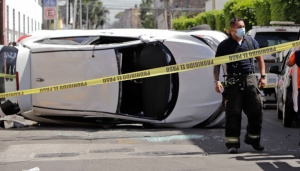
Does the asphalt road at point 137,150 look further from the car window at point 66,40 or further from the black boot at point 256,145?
the car window at point 66,40

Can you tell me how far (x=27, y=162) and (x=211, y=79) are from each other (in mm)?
4667

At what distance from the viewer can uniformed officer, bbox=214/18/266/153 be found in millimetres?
9469

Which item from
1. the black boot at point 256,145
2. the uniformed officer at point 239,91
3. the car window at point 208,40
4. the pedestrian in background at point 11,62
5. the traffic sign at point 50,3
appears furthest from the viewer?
the traffic sign at point 50,3

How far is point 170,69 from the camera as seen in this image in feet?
36.2

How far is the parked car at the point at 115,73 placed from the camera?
1238cm

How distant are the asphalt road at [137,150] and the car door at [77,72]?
50 cm

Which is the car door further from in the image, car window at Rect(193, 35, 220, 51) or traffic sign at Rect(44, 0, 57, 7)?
traffic sign at Rect(44, 0, 57, 7)

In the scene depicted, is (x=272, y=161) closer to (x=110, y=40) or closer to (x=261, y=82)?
(x=261, y=82)

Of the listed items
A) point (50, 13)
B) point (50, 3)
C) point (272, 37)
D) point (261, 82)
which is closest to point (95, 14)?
point (50, 3)

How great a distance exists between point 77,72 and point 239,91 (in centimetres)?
399

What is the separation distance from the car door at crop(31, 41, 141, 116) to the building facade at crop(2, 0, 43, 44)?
47.2 feet

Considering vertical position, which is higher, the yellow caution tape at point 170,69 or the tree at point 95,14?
the yellow caution tape at point 170,69

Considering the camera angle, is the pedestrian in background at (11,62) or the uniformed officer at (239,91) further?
the pedestrian in background at (11,62)

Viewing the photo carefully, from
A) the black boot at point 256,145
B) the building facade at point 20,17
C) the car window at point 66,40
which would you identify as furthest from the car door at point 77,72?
the building facade at point 20,17
